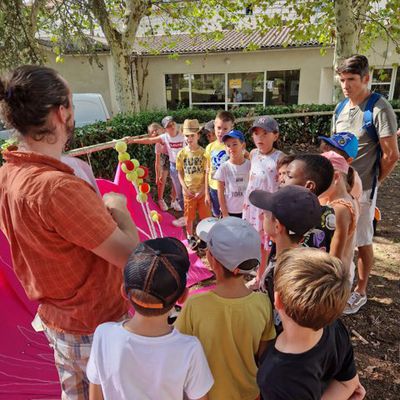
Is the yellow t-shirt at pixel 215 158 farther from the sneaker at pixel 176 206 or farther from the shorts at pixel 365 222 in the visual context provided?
the sneaker at pixel 176 206

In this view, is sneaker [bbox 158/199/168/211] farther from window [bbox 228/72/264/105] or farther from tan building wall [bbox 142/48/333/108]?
window [bbox 228/72/264/105]

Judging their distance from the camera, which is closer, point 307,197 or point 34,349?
point 307,197

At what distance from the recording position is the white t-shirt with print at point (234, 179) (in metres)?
3.73

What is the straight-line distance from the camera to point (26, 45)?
6352 millimetres

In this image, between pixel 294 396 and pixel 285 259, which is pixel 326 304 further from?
pixel 294 396

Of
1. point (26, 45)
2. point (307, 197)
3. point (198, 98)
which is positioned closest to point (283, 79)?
point (198, 98)

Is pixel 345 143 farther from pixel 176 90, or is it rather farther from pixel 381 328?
pixel 176 90

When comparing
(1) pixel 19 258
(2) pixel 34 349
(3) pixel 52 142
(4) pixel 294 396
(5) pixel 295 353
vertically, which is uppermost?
(3) pixel 52 142

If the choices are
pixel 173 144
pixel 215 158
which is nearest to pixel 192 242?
pixel 215 158

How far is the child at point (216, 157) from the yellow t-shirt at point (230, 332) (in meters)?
2.72

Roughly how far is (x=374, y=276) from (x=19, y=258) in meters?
3.72

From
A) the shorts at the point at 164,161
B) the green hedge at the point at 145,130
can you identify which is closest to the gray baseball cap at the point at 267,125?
the green hedge at the point at 145,130

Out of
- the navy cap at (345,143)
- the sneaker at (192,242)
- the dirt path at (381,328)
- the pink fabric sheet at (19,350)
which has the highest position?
the navy cap at (345,143)

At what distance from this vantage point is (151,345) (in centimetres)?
121
